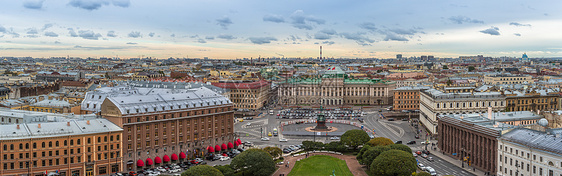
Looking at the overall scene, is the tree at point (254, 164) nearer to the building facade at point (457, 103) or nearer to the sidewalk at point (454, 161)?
the sidewalk at point (454, 161)

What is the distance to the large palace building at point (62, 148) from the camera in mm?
75812

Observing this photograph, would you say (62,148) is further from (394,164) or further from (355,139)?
(355,139)

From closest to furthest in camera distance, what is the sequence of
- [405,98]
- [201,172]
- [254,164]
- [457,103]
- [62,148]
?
[201,172], [62,148], [254,164], [457,103], [405,98]

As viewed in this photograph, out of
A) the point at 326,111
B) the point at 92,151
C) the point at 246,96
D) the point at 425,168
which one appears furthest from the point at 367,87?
the point at 92,151

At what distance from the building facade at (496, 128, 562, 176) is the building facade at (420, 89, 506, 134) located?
135ft

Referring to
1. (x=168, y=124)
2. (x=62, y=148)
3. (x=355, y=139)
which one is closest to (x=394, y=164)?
(x=355, y=139)

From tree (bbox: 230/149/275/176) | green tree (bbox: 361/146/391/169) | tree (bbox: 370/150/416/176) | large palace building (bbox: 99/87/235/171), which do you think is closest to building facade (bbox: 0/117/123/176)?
large palace building (bbox: 99/87/235/171)

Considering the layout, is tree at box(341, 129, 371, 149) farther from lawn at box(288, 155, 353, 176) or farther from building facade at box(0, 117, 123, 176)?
building facade at box(0, 117, 123, 176)

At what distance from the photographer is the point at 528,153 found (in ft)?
239

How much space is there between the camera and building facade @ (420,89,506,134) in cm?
12275

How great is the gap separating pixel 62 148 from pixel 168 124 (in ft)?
67.0

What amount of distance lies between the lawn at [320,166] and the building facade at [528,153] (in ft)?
81.5

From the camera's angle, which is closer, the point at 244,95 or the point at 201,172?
the point at 201,172

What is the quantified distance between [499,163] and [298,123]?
68.6 metres
